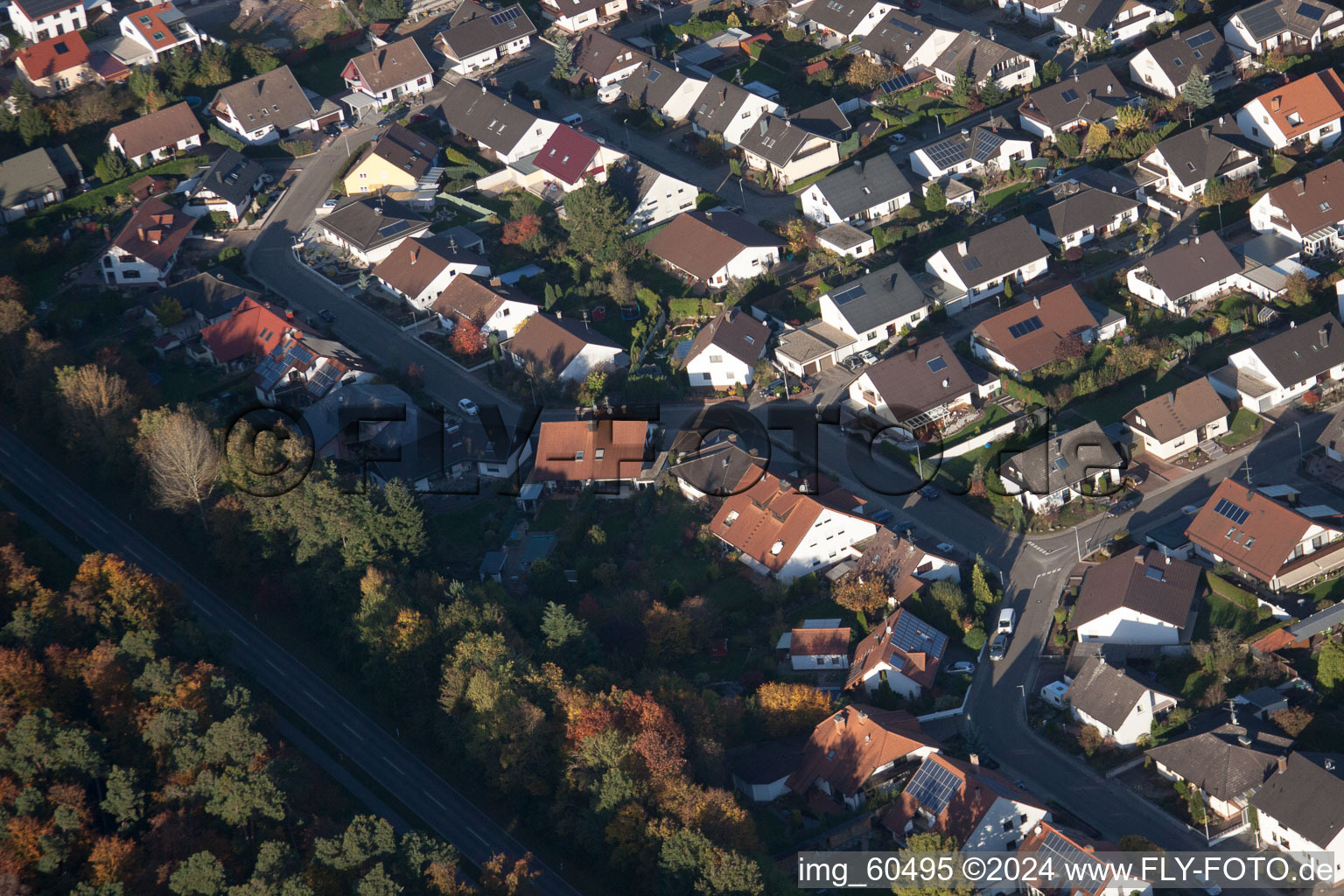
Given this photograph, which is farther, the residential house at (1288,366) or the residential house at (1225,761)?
the residential house at (1288,366)

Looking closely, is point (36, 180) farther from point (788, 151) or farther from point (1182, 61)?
point (1182, 61)

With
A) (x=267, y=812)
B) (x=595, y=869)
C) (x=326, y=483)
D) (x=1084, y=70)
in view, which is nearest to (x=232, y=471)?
(x=326, y=483)

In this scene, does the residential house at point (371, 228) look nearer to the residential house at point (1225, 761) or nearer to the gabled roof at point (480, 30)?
the gabled roof at point (480, 30)

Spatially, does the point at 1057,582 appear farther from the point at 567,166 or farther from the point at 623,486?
the point at 567,166

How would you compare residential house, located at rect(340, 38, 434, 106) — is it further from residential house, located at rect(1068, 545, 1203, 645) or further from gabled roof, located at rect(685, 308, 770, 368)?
residential house, located at rect(1068, 545, 1203, 645)

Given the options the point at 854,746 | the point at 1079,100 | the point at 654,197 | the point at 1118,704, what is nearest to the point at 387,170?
the point at 654,197

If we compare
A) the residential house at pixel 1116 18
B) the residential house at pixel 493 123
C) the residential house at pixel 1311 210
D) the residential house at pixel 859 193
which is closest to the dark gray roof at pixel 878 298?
the residential house at pixel 859 193
